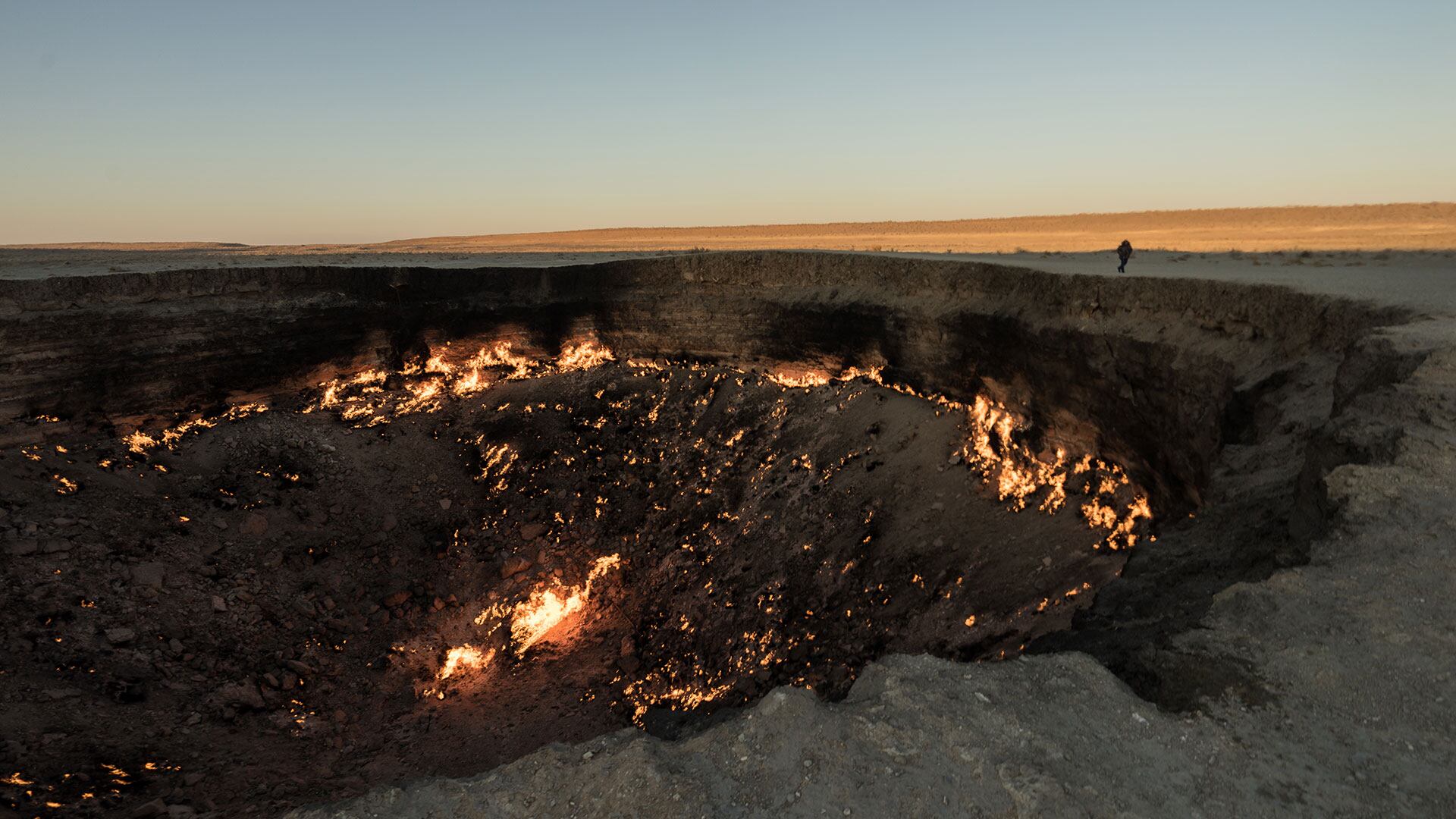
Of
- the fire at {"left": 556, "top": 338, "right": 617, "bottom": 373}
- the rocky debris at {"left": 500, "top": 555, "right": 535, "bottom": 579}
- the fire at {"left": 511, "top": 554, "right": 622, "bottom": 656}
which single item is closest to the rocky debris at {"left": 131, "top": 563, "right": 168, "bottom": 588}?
the rocky debris at {"left": 500, "top": 555, "right": 535, "bottom": 579}

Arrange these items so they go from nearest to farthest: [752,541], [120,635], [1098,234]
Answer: [120,635] → [752,541] → [1098,234]

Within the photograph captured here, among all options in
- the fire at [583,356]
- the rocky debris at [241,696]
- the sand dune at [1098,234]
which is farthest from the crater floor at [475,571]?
the sand dune at [1098,234]

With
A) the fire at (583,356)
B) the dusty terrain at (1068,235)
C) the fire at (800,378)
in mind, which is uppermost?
the dusty terrain at (1068,235)

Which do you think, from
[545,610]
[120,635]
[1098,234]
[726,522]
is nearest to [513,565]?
[545,610]

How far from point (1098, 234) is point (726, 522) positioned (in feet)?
114

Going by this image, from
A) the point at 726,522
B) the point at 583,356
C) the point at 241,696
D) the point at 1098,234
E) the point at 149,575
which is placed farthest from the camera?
the point at 1098,234

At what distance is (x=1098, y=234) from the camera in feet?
133

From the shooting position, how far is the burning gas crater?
10016 mm

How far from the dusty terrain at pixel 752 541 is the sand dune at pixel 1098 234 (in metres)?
13.2

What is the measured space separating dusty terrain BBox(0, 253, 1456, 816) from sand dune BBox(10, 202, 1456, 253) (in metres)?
13.2

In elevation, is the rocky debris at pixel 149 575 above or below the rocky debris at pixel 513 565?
above

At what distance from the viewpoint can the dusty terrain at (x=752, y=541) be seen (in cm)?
336

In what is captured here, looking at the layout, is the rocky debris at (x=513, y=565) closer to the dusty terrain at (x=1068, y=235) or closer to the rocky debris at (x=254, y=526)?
the rocky debris at (x=254, y=526)

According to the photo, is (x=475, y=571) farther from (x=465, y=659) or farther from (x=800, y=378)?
(x=800, y=378)
